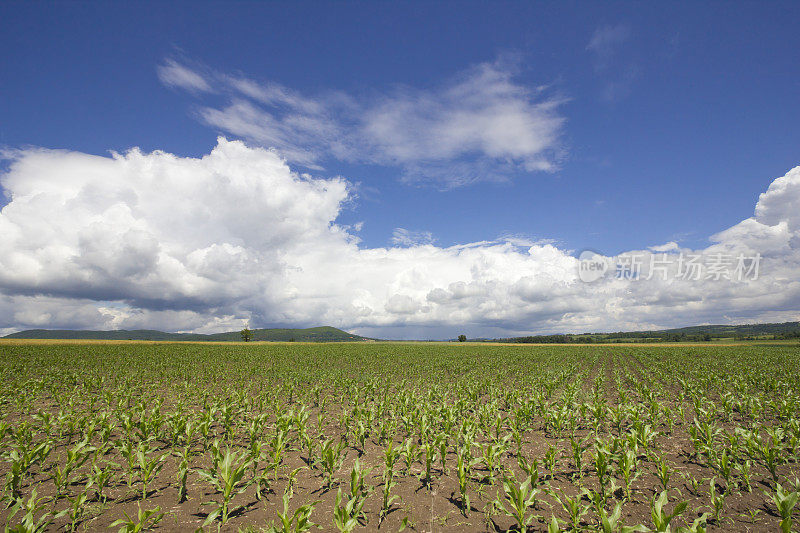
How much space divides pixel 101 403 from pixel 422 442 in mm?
15144

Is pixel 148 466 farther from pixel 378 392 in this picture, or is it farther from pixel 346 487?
pixel 378 392

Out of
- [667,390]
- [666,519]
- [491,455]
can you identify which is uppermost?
[666,519]

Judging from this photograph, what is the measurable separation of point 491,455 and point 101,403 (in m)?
17.6

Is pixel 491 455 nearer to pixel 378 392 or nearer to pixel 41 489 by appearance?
pixel 41 489

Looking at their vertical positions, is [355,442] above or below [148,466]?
below

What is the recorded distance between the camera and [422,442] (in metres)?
10.6

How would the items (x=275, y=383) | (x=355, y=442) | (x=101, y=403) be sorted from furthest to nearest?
1. (x=275, y=383)
2. (x=101, y=403)
3. (x=355, y=442)

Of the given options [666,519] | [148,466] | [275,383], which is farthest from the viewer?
[275,383]

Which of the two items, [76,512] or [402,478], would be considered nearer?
[76,512]

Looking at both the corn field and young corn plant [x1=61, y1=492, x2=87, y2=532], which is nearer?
young corn plant [x1=61, y1=492, x2=87, y2=532]

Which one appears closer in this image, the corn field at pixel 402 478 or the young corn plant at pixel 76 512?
the young corn plant at pixel 76 512

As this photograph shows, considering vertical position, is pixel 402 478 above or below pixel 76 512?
below

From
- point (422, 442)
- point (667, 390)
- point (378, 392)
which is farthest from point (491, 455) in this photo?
point (667, 390)

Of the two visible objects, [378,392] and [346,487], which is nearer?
[346,487]
